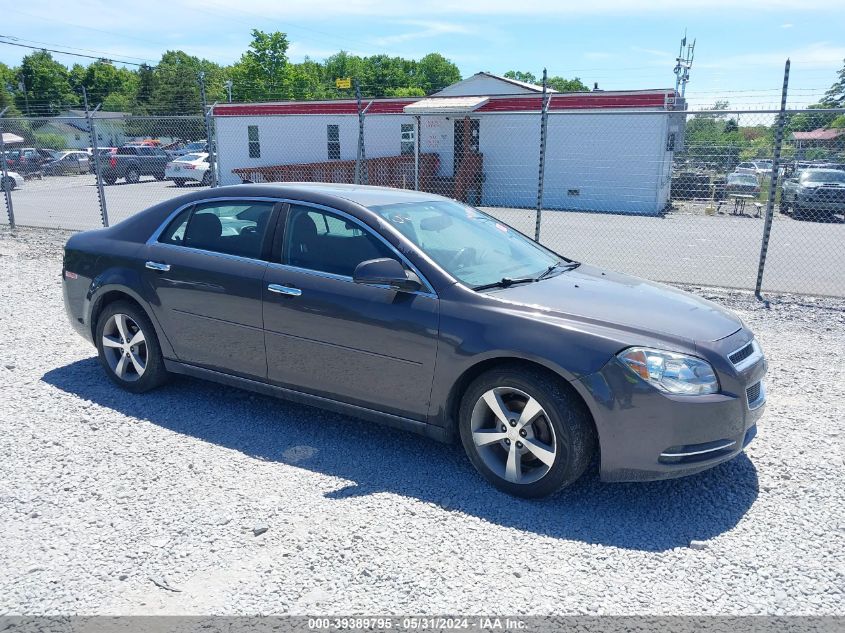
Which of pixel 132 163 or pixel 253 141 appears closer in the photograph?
pixel 253 141

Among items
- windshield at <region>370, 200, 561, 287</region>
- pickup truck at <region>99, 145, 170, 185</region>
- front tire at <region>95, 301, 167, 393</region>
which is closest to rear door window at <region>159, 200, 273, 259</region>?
front tire at <region>95, 301, 167, 393</region>

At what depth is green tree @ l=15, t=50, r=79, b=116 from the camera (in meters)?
84.2

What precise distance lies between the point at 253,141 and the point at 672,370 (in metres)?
27.5

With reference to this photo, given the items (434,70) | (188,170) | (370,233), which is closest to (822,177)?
(370,233)

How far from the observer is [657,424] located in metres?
3.35

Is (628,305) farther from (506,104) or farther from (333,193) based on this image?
(506,104)

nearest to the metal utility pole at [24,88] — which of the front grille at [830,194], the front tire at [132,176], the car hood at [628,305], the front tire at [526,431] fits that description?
the front tire at [132,176]

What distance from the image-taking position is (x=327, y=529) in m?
3.37

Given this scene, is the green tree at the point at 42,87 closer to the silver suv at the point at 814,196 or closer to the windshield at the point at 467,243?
the silver suv at the point at 814,196

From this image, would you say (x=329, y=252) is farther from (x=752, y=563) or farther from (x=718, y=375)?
(x=752, y=563)

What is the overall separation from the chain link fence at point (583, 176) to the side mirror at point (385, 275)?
580cm

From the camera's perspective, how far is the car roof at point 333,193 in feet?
14.5

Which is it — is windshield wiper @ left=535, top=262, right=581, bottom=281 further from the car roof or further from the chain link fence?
the chain link fence

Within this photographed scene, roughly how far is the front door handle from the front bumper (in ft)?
5.94
